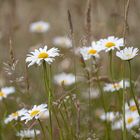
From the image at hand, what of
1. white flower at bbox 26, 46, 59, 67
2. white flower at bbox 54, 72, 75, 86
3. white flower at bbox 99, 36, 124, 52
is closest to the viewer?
white flower at bbox 26, 46, 59, 67

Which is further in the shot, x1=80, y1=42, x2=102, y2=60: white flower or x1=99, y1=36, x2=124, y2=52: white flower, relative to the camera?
x1=80, y1=42, x2=102, y2=60: white flower

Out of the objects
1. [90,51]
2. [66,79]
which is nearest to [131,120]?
[90,51]

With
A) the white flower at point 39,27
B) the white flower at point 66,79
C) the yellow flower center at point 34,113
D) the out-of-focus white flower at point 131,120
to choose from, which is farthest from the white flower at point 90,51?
the white flower at point 39,27

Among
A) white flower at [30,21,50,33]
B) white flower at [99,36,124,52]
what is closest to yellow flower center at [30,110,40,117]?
white flower at [99,36,124,52]

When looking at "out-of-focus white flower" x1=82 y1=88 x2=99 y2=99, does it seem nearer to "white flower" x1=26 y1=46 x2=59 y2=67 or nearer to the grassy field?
the grassy field

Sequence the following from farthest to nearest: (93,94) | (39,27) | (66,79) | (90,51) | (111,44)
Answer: (39,27) → (93,94) → (66,79) → (90,51) → (111,44)

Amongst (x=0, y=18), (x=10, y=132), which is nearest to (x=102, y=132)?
(x=10, y=132)

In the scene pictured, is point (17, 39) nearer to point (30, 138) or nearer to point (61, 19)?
point (61, 19)

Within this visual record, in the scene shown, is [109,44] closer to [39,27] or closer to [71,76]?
[71,76]
